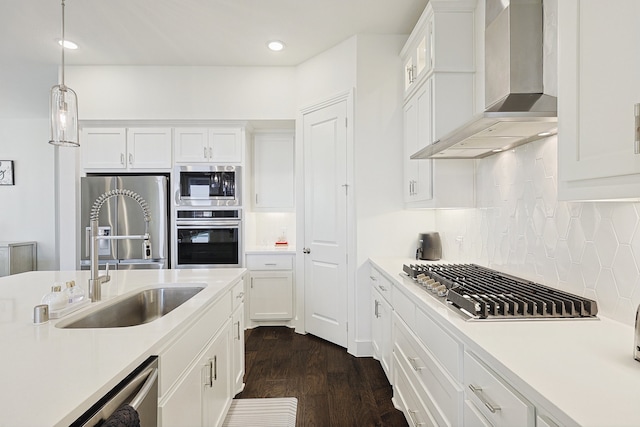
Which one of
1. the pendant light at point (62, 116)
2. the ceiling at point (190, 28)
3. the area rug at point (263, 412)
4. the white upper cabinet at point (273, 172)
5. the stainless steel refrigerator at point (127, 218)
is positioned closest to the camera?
the pendant light at point (62, 116)

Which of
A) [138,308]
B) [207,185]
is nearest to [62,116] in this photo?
[138,308]

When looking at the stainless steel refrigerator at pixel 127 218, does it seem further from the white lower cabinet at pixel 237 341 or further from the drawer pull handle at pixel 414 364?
the drawer pull handle at pixel 414 364

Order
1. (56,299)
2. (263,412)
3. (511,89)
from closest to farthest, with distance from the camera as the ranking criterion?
(56,299) < (511,89) < (263,412)

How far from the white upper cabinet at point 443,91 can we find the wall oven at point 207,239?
2057 mm

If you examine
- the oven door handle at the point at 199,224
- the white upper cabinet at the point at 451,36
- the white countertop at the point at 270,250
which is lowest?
the white countertop at the point at 270,250

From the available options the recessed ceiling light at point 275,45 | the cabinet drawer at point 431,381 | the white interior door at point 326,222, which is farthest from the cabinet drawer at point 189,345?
the recessed ceiling light at point 275,45

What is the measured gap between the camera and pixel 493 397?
101cm

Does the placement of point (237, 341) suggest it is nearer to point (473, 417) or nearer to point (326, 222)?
point (326, 222)

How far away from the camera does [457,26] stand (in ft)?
7.65

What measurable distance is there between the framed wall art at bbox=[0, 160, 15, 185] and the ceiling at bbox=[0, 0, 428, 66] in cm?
235

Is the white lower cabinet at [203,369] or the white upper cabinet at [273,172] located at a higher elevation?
the white upper cabinet at [273,172]

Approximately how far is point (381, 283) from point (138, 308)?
163 cm

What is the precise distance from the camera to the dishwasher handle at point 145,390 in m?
0.95

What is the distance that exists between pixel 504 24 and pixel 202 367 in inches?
87.8
